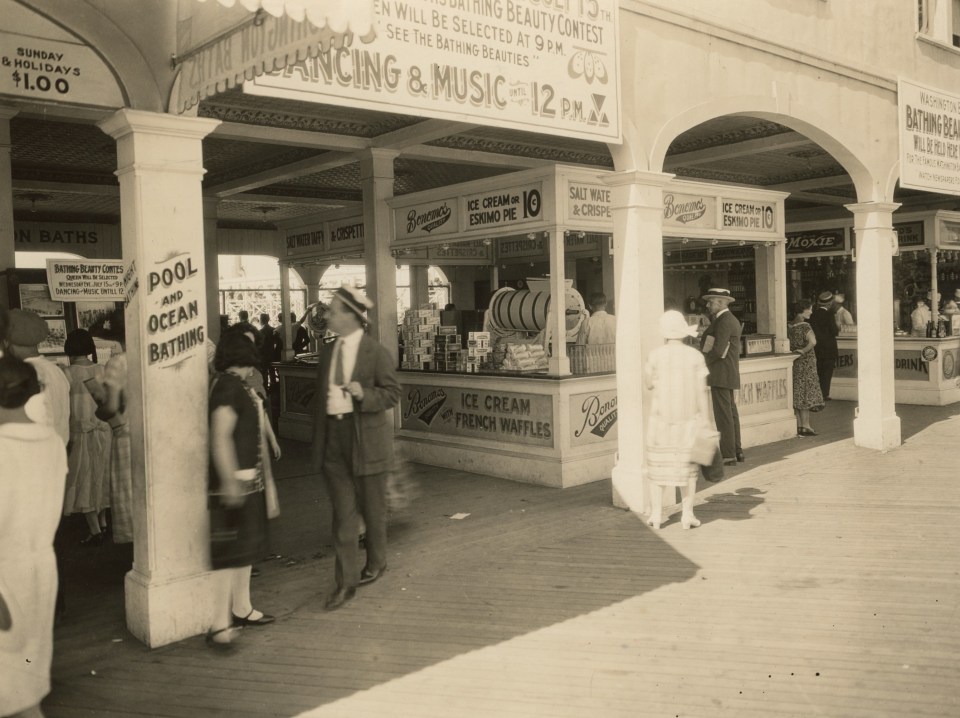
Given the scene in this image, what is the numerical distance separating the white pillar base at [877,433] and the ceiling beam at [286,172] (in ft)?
21.6

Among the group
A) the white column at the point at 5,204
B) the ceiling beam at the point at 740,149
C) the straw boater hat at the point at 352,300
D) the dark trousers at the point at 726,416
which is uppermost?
the ceiling beam at the point at 740,149

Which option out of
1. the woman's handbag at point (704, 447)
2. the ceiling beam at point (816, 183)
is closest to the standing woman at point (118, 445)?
the woman's handbag at point (704, 447)

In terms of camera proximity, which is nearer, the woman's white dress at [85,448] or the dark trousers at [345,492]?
the dark trousers at [345,492]

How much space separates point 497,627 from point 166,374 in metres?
2.24

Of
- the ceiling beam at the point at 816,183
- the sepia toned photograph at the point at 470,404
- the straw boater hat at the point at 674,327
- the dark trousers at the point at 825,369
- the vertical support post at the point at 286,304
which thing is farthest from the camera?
the dark trousers at the point at 825,369

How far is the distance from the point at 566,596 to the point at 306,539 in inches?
93.7

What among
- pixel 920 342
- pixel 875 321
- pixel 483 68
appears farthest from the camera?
pixel 920 342

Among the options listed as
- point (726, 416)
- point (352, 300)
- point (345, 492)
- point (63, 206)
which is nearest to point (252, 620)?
point (345, 492)

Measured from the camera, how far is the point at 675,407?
648 cm

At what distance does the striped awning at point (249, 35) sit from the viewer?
3.72 metres

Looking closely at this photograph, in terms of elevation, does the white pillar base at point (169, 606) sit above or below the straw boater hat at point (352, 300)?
below

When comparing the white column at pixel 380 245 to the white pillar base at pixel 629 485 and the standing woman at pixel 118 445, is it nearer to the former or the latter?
the white pillar base at pixel 629 485

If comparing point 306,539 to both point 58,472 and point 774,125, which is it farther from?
point 774,125

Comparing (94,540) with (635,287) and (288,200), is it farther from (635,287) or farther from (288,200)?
(288,200)
